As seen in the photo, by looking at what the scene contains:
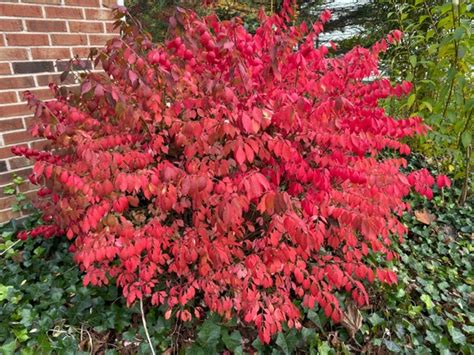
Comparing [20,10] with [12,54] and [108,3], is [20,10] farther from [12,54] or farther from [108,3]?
[108,3]

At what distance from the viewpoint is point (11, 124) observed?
7.73 feet

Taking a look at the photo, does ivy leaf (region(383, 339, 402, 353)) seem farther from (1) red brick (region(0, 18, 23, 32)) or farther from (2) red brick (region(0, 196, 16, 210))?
(1) red brick (region(0, 18, 23, 32))

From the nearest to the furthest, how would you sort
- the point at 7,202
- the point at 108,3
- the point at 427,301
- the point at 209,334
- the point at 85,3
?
the point at 209,334 < the point at 427,301 < the point at 7,202 < the point at 85,3 < the point at 108,3

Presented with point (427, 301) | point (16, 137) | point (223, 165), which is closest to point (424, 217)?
point (427, 301)

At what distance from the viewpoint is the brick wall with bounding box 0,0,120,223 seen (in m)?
2.26

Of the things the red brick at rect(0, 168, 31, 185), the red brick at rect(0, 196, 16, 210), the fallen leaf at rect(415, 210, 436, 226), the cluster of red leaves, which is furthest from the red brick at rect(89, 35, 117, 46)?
the fallen leaf at rect(415, 210, 436, 226)

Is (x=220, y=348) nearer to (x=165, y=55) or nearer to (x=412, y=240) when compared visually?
(x=165, y=55)

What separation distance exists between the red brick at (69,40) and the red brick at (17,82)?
0.31 meters

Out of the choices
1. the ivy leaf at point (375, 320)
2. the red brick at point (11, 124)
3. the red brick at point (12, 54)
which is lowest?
the ivy leaf at point (375, 320)

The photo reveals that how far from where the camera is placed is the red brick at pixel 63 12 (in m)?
2.39

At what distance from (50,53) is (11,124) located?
57 cm

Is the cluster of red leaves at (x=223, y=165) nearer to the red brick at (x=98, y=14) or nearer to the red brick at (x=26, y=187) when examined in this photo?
the red brick at (x=26, y=187)

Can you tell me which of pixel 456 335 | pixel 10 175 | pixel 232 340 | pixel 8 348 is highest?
pixel 10 175

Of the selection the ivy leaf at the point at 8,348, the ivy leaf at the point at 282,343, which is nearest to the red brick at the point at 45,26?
the ivy leaf at the point at 8,348
